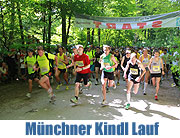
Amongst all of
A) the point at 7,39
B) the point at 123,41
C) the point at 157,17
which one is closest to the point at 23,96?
the point at 7,39

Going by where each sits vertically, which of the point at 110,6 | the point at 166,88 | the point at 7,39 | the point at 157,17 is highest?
the point at 110,6

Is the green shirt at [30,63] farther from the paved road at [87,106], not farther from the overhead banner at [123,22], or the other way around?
the overhead banner at [123,22]

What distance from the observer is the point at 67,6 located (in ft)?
40.9

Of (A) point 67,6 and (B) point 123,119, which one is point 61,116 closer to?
(B) point 123,119

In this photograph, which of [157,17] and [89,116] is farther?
[157,17]

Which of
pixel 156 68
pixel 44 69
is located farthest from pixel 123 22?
pixel 44 69

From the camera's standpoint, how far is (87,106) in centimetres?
681

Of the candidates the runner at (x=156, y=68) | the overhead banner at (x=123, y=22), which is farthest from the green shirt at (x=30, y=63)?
the overhead banner at (x=123, y=22)

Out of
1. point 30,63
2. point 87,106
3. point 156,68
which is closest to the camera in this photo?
point 87,106

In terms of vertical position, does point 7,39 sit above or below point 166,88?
above

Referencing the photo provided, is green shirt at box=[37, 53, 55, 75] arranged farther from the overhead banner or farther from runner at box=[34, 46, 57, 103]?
the overhead banner

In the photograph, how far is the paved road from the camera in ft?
19.3

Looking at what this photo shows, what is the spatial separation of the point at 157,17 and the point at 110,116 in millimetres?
8563

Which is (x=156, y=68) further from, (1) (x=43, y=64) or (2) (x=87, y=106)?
(1) (x=43, y=64)
